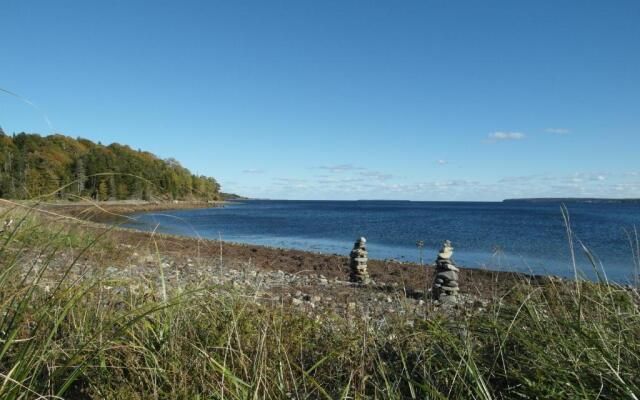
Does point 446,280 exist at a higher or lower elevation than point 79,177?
lower

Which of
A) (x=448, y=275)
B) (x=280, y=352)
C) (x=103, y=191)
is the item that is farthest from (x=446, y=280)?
(x=103, y=191)

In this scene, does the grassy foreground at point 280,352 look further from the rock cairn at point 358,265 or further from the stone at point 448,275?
the rock cairn at point 358,265

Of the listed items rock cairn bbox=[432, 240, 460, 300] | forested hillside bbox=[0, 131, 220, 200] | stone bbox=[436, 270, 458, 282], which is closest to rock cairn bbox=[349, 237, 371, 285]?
rock cairn bbox=[432, 240, 460, 300]

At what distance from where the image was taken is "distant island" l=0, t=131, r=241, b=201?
2744 mm

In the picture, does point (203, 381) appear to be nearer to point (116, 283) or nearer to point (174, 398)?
point (174, 398)

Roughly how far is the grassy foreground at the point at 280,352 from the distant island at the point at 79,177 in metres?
0.24

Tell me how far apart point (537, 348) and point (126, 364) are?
209cm

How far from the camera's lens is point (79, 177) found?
2707 mm

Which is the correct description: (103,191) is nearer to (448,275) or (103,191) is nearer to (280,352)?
(280,352)

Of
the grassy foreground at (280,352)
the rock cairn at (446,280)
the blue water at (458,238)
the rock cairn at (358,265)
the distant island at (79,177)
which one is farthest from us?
the rock cairn at (358,265)

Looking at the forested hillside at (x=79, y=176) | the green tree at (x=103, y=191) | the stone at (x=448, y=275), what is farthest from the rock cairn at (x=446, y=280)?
the green tree at (x=103, y=191)

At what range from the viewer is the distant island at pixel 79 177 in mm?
2744

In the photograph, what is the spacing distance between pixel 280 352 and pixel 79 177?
1.59 metres

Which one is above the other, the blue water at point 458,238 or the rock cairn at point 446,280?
the rock cairn at point 446,280
